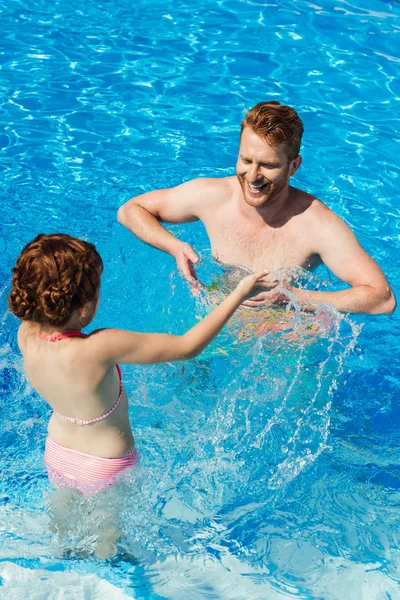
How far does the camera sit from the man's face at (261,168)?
162 inches

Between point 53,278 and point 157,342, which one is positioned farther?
point 157,342

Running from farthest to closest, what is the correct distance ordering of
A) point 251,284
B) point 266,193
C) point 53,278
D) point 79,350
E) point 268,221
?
point 268,221 < point 266,193 < point 251,284 < point 79,350 < point 53,278

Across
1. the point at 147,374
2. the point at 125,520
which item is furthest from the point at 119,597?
the point at 147,374

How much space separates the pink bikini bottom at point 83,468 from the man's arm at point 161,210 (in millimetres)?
1473

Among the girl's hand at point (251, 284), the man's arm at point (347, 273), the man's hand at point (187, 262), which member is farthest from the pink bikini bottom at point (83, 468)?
the man's arm at point (347, 273)

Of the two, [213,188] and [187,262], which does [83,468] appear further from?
[213,188]

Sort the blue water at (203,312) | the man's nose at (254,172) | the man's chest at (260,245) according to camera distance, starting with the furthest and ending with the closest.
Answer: the man's chest at (260,245), the man's nose at (254,172), the blue water at (203,312)

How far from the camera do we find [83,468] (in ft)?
11.1

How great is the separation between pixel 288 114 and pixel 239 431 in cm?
183

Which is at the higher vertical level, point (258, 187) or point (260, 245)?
point (258, 187)

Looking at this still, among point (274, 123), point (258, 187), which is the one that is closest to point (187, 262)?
point (258, 187)

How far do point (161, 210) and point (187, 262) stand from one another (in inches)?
32.9

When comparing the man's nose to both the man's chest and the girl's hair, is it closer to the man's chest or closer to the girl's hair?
the man's chest

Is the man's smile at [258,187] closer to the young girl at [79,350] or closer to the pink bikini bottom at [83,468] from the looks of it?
the young girl at [79,350]
